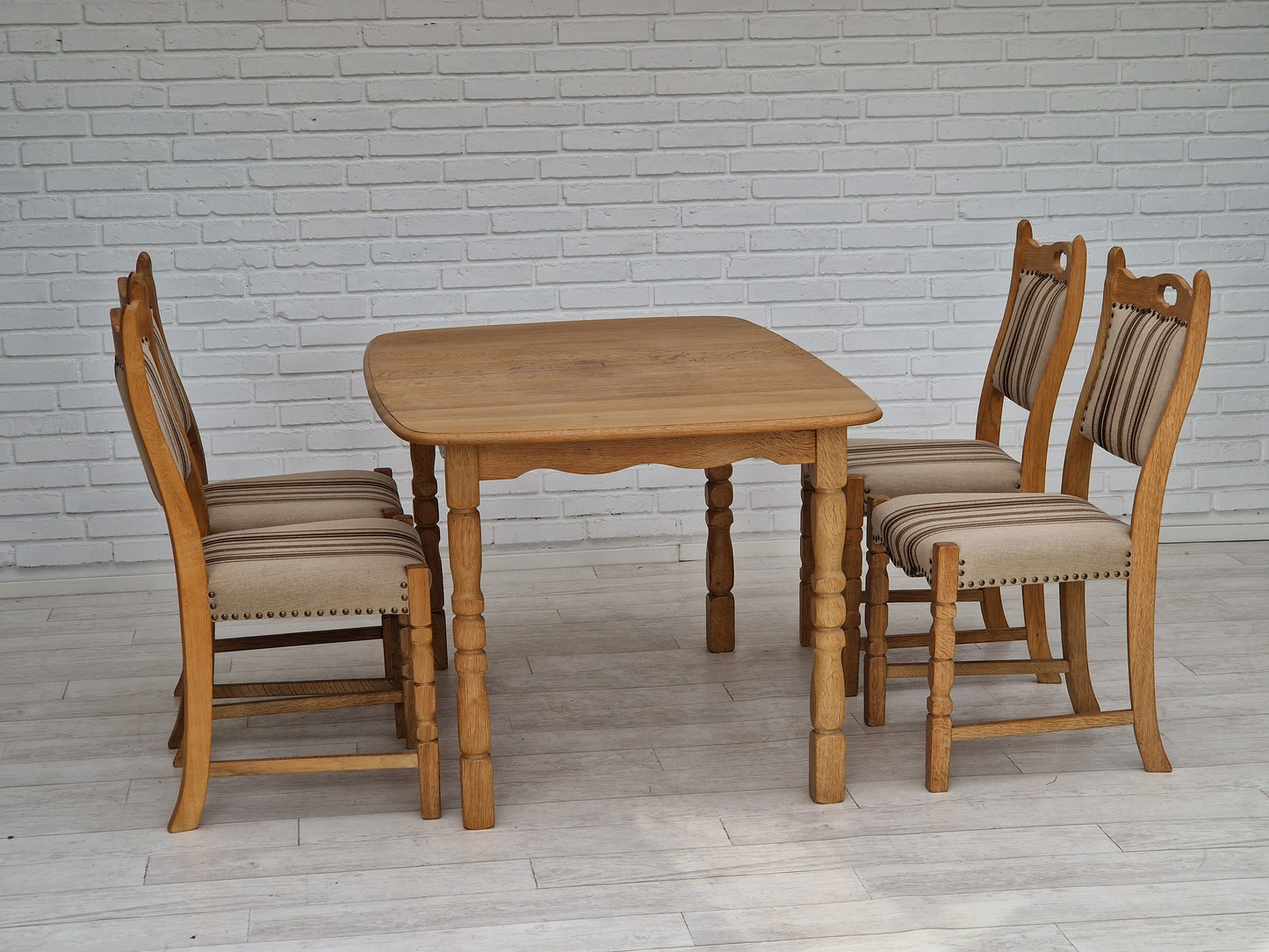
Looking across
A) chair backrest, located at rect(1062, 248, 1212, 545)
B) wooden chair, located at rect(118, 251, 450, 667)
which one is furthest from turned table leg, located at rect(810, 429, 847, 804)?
wooden chair, located at rect(118, 251, 450, 667)

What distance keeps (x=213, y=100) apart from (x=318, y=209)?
373mm

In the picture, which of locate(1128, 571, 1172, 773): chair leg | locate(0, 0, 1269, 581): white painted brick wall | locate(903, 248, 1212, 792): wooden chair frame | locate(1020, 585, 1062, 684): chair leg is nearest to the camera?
locate(903, 248, 1212, 792): wooden chair frame

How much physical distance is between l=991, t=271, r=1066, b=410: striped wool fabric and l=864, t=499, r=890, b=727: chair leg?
45cm

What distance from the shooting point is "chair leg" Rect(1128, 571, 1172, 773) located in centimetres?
251

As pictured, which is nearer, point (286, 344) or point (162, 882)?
point (162, 882)

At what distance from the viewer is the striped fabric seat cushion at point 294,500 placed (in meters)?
2.77

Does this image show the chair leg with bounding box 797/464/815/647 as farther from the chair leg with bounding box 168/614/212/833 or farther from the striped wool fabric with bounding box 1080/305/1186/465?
the chair leg with bounding box 168/614/212/833

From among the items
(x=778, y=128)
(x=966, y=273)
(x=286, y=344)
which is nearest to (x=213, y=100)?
(x=286, y=344)

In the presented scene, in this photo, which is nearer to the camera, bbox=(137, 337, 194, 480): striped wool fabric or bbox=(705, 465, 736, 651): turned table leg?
bbox=(137, 337, 194, 480): striped wool fabric

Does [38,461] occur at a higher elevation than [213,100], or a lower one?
lower

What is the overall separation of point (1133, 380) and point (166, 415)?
1718mm

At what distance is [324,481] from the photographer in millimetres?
2949

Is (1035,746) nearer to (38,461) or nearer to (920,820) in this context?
(920,820)

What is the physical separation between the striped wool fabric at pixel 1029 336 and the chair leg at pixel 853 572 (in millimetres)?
426
